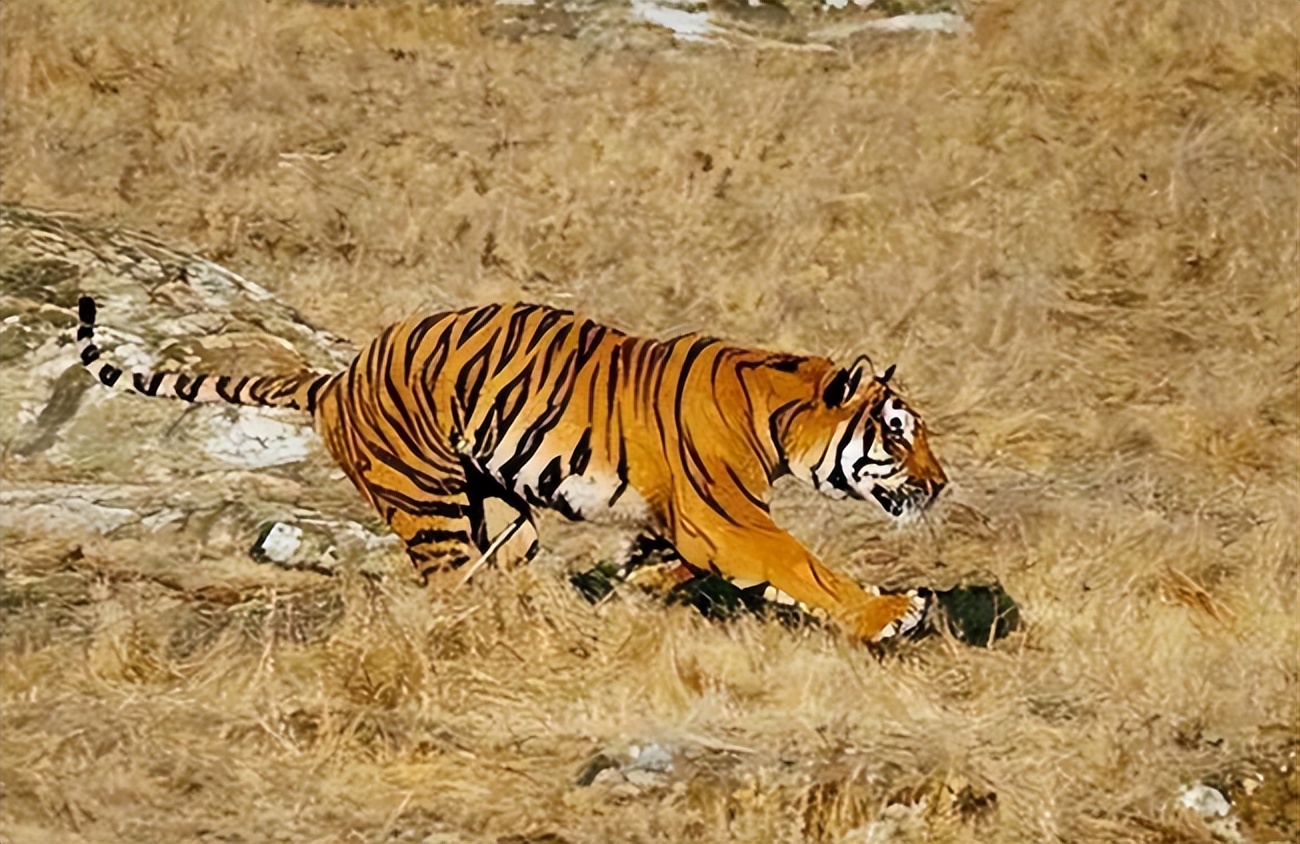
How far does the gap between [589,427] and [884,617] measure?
0.51 metres

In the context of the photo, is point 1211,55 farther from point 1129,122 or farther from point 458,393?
point 458,393

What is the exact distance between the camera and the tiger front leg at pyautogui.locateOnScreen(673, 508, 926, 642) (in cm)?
211

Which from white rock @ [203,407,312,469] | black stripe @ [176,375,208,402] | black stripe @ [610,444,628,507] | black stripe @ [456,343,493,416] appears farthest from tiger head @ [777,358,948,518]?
black stripe @ [176,375,208,402]

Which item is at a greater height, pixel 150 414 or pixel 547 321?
pixel 547 321

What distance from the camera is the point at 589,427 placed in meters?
2.15

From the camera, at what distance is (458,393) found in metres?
2.16

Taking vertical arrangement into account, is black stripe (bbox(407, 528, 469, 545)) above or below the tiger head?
below

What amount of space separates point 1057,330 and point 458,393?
34.7 inches

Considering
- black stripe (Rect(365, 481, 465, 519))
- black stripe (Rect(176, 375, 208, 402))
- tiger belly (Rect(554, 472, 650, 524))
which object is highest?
black stripe (Rect(176, 375, 208, 402))

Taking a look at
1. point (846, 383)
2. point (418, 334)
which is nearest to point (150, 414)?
point (418, 334)

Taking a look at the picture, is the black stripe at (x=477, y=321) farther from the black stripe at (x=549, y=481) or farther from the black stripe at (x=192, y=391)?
the black stripe at (x=192, y=391)

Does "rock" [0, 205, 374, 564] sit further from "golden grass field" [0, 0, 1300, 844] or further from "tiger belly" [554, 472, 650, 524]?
"tiger belly" [554, 472, 650, 524]

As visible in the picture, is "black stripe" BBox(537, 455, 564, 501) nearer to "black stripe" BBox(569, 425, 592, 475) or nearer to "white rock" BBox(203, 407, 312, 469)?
"black stripe" BBox(569, 425, 592, 475)

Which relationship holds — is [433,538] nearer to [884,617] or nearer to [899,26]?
[884,617]
